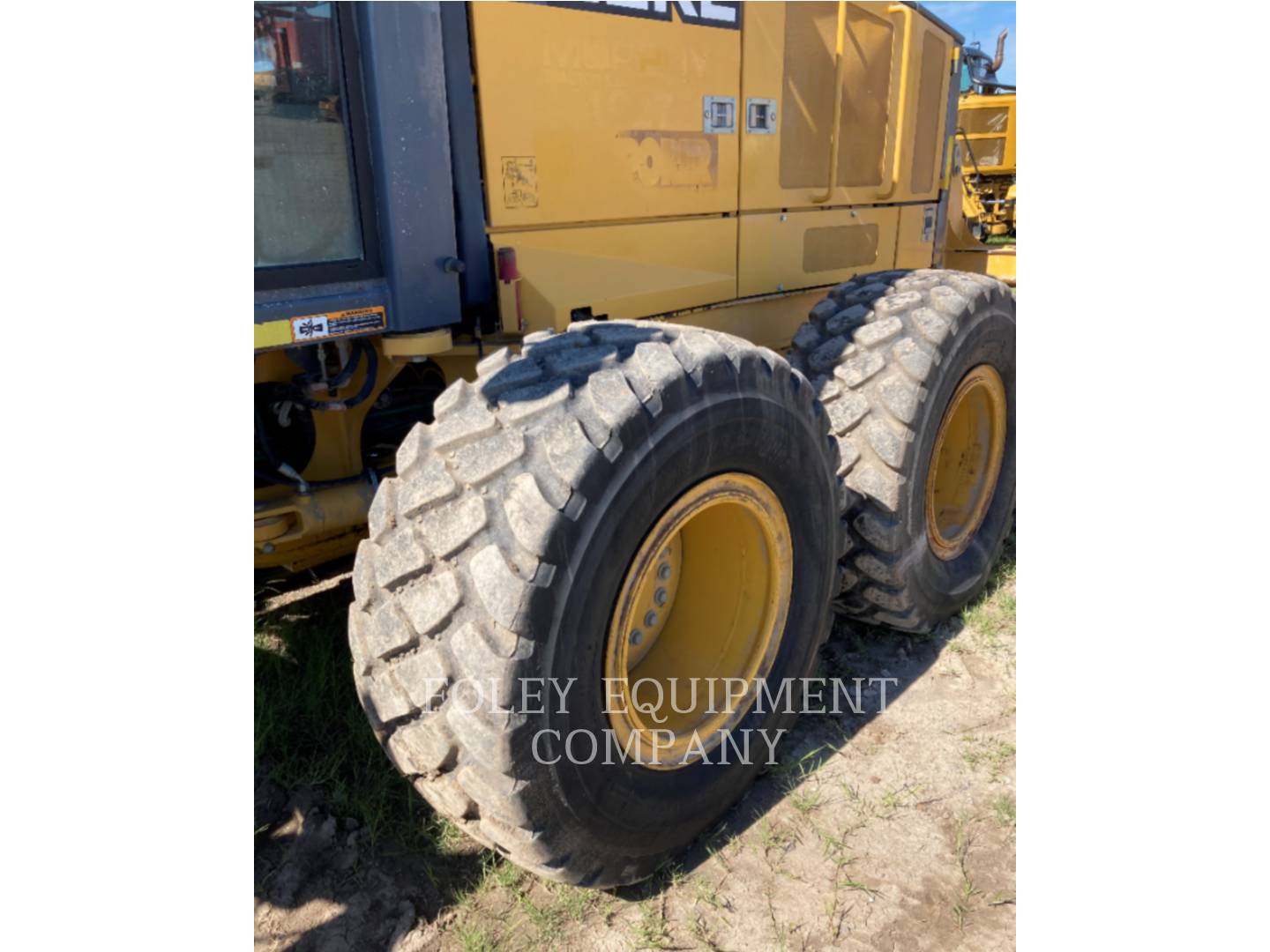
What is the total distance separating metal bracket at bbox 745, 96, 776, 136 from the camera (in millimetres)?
3367

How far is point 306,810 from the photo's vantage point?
2.68m

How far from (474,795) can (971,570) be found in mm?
2535

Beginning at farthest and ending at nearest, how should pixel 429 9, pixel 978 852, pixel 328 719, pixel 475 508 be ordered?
pixel 328 719 → pixel 978 852 → pixel 429 9 → pixel 475 508

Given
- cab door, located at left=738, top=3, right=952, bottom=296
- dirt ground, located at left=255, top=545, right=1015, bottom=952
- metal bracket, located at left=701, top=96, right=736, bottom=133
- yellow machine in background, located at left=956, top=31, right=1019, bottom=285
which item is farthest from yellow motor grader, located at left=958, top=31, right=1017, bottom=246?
dirt ground, located at left=255, top=545, right=1015, bottom=952

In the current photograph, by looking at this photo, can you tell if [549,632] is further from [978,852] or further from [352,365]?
[978,852]

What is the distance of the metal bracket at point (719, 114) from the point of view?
10.5 ft

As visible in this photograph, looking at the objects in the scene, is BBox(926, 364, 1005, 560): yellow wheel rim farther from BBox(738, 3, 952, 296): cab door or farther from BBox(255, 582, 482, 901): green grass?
BBox(255, 582, 482, 901): green grass

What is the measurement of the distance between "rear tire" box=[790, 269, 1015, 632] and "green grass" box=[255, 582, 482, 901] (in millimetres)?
1557

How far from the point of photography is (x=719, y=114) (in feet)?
10.6

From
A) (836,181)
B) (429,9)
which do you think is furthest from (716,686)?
(836,181)

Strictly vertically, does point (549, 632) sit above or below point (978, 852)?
above

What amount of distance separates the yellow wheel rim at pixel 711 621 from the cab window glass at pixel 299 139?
1224 millimetres

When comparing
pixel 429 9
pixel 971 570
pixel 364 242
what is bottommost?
pixel 971 570

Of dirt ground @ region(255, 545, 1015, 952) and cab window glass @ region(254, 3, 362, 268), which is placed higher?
cab window glass @ region(254, 3, 362, 268)
